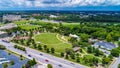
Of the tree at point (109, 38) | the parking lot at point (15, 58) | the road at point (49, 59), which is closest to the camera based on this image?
the road at point (49, 59)

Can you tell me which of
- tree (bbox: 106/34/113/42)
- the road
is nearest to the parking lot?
the road

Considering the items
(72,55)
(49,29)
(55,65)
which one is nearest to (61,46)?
(72,55)

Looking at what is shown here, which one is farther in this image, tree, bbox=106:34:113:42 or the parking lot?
tree, bbox=106:34:113:42

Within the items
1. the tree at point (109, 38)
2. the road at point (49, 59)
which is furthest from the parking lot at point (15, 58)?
the tree at point (109, 38)

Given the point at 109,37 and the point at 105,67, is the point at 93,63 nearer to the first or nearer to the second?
the point at 105,67

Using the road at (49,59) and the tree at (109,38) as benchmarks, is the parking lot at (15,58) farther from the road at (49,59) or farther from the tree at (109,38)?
the tree at (109,38)

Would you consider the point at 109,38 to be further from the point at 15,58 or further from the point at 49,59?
the point at 15,58

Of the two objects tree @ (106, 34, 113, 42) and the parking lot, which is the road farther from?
tree @ (106, 34, 113, 42)

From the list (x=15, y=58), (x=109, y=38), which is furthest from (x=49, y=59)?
(x=109, y=38)

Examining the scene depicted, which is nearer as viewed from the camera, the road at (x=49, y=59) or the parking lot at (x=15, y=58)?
the road at (x=49, y=59)

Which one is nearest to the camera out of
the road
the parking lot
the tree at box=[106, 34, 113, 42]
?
the road

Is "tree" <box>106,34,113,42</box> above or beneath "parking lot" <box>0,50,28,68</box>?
above
